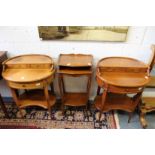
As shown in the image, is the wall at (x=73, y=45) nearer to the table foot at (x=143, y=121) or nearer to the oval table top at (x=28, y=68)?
the oval table top at (x=28, y=68)

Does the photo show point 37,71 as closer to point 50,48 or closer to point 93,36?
point 50,48

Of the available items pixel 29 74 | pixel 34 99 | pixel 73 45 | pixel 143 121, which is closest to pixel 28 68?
pixel 29 74

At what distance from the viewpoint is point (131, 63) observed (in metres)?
1.74

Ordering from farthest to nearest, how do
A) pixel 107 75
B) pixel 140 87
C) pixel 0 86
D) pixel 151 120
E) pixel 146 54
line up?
pixel 0 86, pixel 151 120, pixel 146 54, pixel 107 75, pixel 140 87

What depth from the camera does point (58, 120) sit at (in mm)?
1969

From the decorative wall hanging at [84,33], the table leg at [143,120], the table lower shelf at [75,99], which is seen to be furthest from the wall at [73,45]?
the table leg at [143,120]

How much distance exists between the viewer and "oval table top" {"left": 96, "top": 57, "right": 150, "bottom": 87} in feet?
5.00

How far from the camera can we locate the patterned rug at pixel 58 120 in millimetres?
1886

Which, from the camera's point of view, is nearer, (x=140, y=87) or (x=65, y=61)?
(x=140, y=87)

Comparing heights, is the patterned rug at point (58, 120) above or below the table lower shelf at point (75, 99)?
below

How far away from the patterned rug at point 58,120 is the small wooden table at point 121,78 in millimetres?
205

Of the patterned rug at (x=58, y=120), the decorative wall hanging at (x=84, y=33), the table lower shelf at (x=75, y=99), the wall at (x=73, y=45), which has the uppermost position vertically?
the decorative wall hanging at (x=84, y=33)
